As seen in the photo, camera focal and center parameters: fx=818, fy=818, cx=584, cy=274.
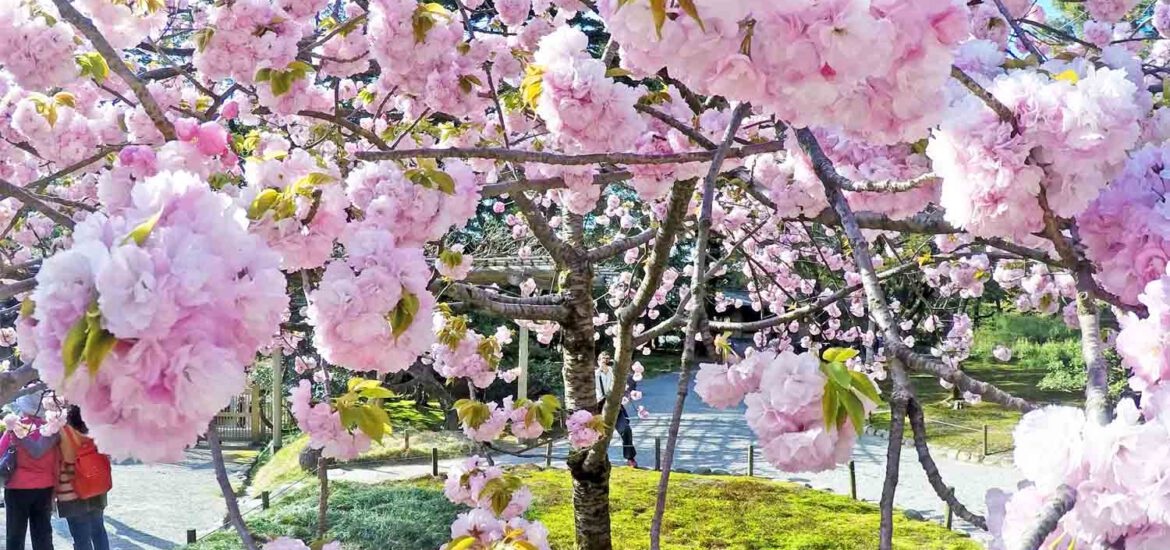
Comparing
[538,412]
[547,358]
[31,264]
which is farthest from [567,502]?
[547,358]

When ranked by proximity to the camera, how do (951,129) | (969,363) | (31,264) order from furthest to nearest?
1. (969,363)
2. (31,264)
3. (951,129)

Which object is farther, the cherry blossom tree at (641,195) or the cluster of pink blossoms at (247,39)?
the cluster of pink blossoms at (247,39)

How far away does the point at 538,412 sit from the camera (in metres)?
2.82

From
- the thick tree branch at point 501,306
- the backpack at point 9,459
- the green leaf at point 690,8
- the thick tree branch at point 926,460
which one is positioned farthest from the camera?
the backpack at point 9,459

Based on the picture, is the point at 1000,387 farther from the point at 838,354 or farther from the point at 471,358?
the point at 838,354

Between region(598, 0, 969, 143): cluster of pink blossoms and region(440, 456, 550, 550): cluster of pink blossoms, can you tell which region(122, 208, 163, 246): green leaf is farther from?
region(440, 456, 550, 550): cluster of pink blossoms

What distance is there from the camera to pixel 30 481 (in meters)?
4.67

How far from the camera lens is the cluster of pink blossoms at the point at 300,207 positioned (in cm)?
151

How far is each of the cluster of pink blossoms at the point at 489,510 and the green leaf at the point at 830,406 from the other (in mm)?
927

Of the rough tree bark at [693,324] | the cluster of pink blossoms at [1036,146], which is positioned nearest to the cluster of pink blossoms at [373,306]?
the rough tree bark at [693,324]

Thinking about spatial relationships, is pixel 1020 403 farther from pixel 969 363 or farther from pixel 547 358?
pixel 969 363

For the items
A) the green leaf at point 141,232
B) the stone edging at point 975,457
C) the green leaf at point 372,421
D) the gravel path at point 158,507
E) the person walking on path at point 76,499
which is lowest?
the gravel path at point 158,507

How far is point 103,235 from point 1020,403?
3.88 ft

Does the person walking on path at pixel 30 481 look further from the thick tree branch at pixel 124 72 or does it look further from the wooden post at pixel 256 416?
the wooden post at pixel 256 416
